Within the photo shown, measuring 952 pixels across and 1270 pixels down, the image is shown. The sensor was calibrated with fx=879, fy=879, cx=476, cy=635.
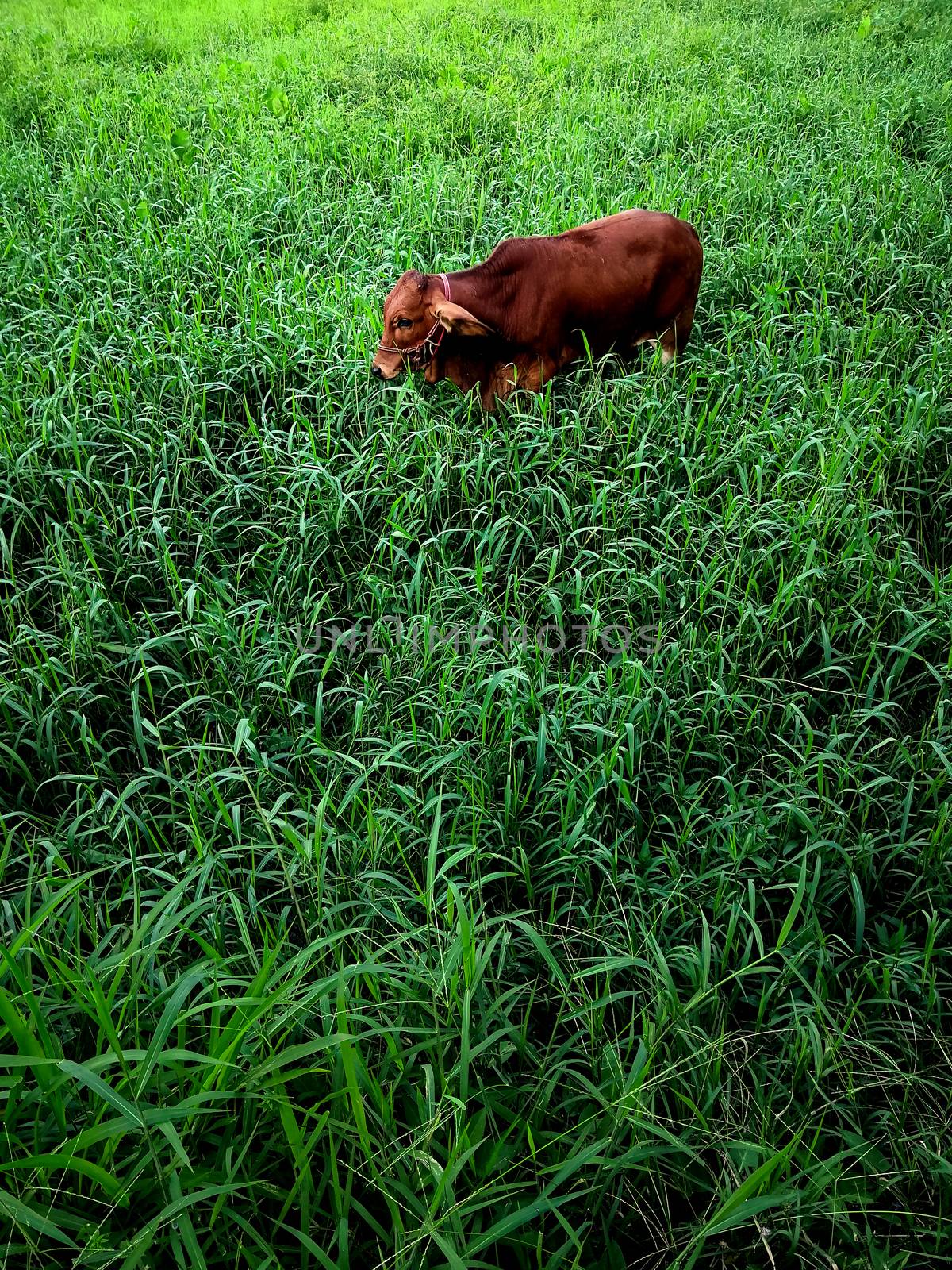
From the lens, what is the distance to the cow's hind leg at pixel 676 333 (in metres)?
4.20

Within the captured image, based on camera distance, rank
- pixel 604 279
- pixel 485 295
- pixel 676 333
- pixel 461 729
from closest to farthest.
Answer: pixel 461 729 < pixel 485 295 < pixel 604 279 < pixel 676 333

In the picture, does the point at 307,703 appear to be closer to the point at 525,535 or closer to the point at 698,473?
the point at 525,535

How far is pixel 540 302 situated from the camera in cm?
394

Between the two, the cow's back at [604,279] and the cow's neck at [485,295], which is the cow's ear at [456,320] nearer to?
the cow's neck at [485,295]

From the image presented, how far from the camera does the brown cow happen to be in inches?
149

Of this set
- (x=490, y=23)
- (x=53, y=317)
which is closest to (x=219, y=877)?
(x=53, y=317)

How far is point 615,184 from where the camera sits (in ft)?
18.1

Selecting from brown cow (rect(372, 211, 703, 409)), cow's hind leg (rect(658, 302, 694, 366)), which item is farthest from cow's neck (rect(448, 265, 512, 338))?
Answer: cow's hind leg (rect(658, 302, 694, 366))

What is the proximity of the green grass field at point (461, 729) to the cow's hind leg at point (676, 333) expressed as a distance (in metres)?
0.09

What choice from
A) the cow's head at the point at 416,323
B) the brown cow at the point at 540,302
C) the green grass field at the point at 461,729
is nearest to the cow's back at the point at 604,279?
the brown cow at the point at 540,302

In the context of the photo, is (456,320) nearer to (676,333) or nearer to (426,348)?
(426,348)

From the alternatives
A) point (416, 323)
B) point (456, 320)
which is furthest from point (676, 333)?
point (416, 323)

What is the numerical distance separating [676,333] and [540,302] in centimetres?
72

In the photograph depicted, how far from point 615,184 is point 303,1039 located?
5328 mm
